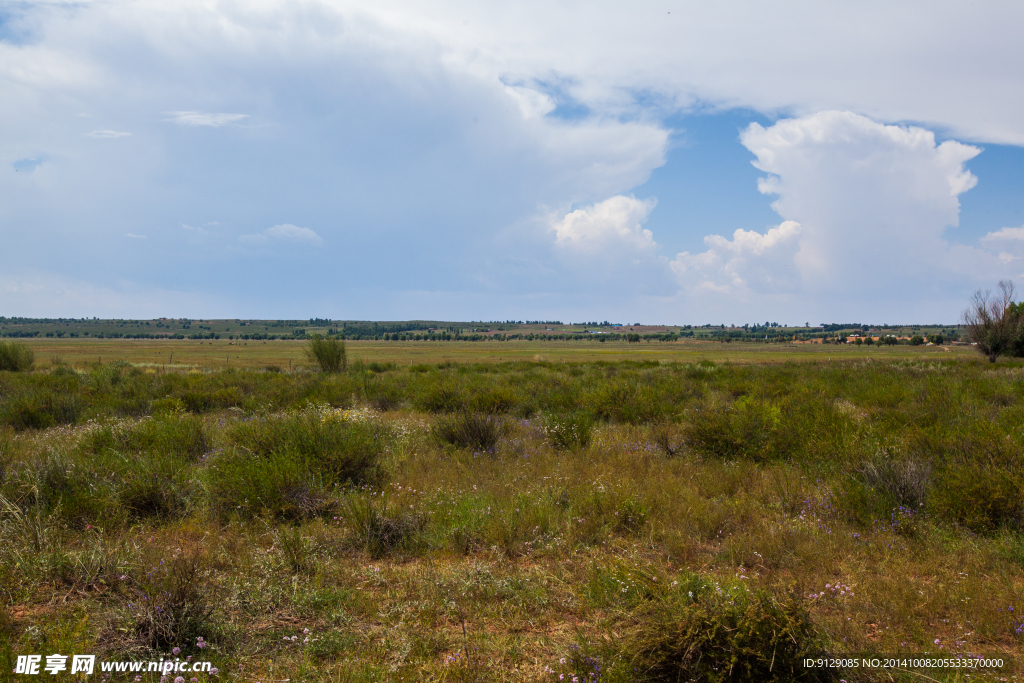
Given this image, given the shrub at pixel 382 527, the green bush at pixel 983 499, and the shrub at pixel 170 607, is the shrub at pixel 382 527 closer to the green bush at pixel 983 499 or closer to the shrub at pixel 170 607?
the shrub at pixel 170 607

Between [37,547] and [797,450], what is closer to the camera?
[37,547]

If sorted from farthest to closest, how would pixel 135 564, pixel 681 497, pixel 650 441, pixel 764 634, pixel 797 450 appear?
1. pixel 650 441
2. pixel 797 450
3. pixel 681 497
4. pixel 135 564
5. pixel 764 634

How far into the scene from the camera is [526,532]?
18.2ft

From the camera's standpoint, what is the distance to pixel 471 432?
1009 cm

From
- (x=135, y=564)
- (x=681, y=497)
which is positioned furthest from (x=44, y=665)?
(x=681, y=497)

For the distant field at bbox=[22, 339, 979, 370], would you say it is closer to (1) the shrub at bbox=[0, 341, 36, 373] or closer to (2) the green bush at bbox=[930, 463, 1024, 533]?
(1) the shrub at bbox=[0, 341, 36, 373]

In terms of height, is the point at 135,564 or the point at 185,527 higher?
the point at 135,564

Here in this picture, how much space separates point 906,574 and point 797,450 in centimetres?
442

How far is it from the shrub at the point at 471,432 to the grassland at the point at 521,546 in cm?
5

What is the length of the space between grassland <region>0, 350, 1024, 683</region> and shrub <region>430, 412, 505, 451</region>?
5 cm

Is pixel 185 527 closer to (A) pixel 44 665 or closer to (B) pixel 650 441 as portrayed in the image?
(A) pixel 44 665

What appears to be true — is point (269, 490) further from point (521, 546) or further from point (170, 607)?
point (521, 546)

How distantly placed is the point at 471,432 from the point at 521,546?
4.88 meters

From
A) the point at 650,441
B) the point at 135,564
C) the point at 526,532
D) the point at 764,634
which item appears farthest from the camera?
the point at 650,441
